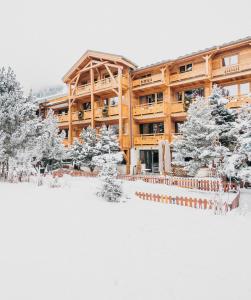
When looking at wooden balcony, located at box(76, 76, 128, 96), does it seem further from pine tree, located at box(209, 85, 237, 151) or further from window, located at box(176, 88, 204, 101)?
pine tree, located at box(209, 85, 237, 151)

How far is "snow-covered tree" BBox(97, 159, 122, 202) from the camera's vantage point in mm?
11367

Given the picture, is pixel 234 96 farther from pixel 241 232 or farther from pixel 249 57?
pixel 241 232

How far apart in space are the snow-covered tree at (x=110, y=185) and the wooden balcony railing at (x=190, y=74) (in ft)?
50.0

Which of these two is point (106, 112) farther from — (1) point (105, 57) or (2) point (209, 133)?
(2) point (209, 133)

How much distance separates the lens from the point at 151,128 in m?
26.9

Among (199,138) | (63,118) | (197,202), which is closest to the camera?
(197,202)

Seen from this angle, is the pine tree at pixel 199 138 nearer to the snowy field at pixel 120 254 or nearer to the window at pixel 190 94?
the window at pixel 190 94

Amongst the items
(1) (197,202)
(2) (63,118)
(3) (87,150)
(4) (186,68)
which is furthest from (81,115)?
(1) (197,202)

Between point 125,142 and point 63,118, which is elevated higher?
point 63,118

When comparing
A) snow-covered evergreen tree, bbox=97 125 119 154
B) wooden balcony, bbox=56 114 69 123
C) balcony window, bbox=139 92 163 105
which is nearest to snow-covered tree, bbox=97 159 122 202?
snow-covered evergreen tree, bbox=97 125 119 154

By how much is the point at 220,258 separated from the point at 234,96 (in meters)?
18.5

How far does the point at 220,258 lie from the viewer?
559 cm

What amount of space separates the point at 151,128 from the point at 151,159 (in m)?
3.66

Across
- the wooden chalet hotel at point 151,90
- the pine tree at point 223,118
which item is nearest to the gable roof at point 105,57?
the wooden chalet hotel at point 151,90
